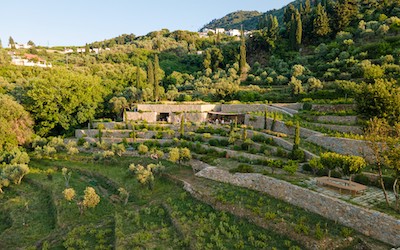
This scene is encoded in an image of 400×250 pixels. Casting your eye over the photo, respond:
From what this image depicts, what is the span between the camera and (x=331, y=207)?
44.9 feet

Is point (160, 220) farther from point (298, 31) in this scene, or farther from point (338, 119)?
point (298, 31)

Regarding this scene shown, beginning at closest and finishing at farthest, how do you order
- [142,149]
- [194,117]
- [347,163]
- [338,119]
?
[347,163]
[338,119]
[142,149]
[194,117]

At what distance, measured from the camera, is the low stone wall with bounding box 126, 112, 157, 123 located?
125 ft

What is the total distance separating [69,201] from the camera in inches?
763

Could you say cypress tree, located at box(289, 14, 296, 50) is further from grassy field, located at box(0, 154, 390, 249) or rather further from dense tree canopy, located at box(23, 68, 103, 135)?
grassy field, located at box(0, 154, 390, 249)

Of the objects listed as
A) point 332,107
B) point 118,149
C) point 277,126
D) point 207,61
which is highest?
point 207,61

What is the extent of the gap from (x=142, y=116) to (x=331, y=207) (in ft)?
93.9

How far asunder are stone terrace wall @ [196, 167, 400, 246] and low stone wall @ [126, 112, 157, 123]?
21.3 meters

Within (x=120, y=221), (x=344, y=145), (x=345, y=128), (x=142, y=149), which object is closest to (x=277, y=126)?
(x=345, y=128)

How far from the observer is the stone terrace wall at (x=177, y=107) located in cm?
3753

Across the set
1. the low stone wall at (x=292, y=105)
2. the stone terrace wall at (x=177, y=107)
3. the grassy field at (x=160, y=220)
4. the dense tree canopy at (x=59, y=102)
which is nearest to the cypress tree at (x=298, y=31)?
the low stone wall at (x=292, y=105)

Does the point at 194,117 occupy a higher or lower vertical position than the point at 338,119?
lower

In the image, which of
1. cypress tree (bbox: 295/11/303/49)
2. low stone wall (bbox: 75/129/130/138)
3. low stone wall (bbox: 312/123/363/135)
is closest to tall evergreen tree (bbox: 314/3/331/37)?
cypress tree (bbox: 295/11/303/49)

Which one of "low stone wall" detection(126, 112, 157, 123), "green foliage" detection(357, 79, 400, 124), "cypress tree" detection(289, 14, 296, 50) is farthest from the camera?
"cypress tree" detection(289, 14, 296, 50)
